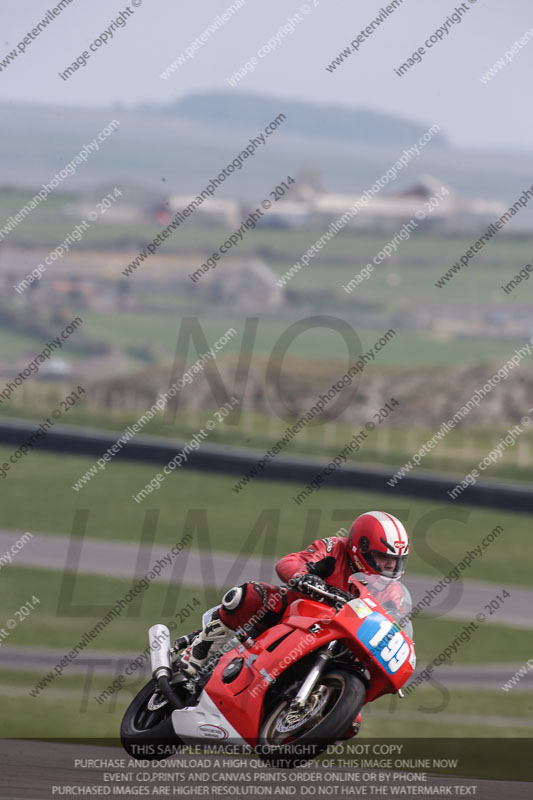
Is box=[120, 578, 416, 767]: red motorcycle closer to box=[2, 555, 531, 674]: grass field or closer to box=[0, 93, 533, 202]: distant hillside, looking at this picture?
box=[2, 555, 531, 674]: grass field

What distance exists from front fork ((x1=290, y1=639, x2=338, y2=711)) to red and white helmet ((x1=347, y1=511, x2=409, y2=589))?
527 mm

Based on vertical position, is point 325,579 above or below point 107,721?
above

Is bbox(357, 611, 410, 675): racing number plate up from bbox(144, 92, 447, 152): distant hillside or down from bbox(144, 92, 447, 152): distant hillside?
up

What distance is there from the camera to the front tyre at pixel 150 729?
7.70m

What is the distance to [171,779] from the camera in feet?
25.2

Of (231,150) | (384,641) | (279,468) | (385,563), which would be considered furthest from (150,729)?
(231,150)

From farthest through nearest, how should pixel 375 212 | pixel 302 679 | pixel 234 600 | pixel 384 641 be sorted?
pixel 375 212 < pixel 234 600 < pixel 302 679 < pixel 384 641

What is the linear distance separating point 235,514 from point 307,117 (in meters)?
131

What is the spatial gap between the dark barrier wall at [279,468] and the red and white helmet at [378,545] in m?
19.3

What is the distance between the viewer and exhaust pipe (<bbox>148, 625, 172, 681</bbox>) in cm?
790

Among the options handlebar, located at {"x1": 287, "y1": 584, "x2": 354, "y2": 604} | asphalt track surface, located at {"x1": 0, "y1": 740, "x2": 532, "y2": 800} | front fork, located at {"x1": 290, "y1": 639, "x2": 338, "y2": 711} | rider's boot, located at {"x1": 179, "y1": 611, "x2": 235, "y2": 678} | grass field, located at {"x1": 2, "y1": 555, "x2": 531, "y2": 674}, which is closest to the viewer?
front fork, located at {"x1": 290, "y1": 639, "x2": 338, "y2": 711}

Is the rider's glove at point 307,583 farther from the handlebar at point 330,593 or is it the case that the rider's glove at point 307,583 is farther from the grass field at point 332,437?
the grass field at point 332,437

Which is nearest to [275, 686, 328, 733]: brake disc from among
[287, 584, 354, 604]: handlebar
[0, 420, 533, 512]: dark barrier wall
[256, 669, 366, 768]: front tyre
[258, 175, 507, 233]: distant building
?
[256, 669, 366, 768]: front tyre

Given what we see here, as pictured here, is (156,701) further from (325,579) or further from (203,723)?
(325,579)
